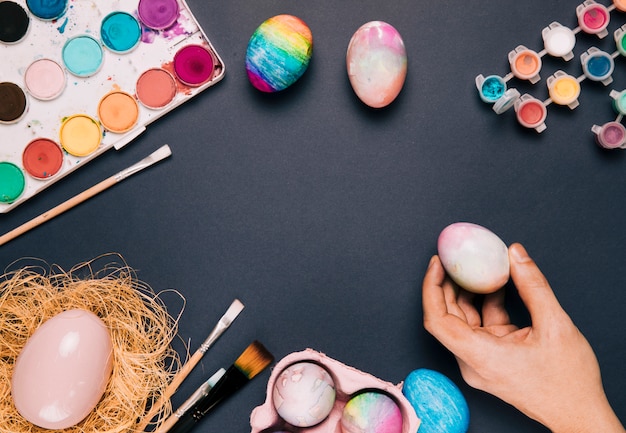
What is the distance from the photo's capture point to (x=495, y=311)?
1101 mm

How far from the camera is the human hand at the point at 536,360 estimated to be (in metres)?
0.99

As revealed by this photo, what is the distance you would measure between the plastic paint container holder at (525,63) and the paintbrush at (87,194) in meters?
0.66

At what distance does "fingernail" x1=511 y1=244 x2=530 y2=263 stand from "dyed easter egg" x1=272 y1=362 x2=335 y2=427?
372 millimetres

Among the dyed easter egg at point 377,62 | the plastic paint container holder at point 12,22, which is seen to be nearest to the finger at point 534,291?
the dyed easter egg at point 377,62

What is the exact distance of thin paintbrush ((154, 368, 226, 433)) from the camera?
1.09 metres

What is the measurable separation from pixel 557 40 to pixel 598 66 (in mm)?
90

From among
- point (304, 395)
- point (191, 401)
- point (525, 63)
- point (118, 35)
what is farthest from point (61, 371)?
point (525, 63)

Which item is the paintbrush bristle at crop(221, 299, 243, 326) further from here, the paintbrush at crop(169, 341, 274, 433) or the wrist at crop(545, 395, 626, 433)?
the wrist at crop(545, 395, 626, 433)

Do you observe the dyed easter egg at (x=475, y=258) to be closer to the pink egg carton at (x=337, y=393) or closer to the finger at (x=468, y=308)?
the finger at (x=468, y=308)

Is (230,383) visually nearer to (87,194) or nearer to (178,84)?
(87,194)

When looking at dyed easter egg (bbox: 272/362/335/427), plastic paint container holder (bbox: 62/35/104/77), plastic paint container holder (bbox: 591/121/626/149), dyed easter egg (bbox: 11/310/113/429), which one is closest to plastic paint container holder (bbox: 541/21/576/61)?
plastic paint container holder (bbox: 591/121/626/149)

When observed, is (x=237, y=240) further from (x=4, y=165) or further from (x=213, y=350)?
(x=4, y=165)

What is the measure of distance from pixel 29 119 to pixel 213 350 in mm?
542

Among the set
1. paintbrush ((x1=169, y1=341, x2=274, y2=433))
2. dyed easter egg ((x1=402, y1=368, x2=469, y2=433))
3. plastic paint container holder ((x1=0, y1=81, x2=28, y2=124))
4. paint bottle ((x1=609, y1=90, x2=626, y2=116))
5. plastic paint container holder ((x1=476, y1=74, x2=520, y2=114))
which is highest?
plastic paint container holder ((x1=0, y1=81, x2=28, y2=124))
